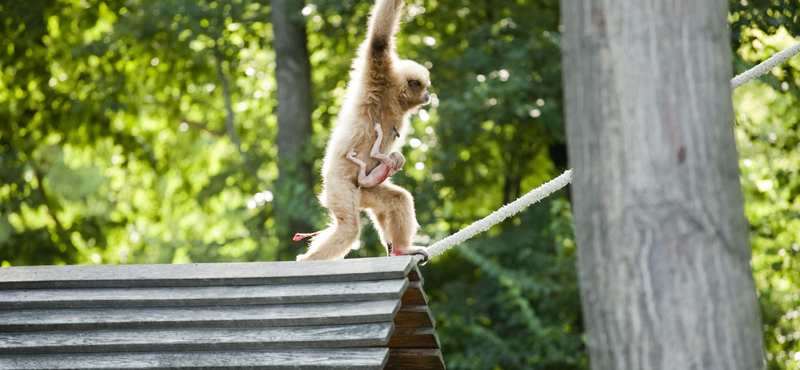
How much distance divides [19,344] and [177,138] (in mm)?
9623

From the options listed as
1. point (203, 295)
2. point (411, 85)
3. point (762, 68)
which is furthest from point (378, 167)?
point (762, 68)

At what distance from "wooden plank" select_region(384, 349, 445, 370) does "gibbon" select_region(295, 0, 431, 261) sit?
0.53 meters

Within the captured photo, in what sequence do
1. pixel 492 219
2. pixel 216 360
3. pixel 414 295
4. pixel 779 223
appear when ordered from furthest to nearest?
pixel 779 223 → pixel 492 219 → pixel 414 295 → pixel 216 360

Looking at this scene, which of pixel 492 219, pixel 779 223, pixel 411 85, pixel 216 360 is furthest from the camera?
pixel 779 223

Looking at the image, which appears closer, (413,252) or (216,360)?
(216,360)

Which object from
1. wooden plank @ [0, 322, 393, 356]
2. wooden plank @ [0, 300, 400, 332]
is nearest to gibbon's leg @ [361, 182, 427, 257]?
wooden plank @ [0, 300, 400, 332]

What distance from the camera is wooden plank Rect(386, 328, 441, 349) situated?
383 cm

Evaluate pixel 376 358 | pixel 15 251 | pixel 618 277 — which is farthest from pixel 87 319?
pixel 15 251

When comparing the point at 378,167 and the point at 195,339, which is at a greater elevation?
the point at 378,167

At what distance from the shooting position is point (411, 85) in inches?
195

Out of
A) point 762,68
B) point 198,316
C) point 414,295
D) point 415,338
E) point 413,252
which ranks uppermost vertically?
point 762,68

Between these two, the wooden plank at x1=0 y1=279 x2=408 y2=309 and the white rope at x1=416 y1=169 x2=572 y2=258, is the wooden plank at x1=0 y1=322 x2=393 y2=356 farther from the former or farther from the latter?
the white rope at x1=416 y1=169 x2=572 y2=258

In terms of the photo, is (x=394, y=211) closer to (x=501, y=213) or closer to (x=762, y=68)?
(x=501, y=213)

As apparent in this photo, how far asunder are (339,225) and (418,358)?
0.87 metres
